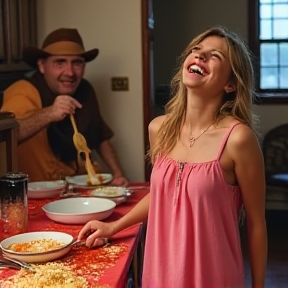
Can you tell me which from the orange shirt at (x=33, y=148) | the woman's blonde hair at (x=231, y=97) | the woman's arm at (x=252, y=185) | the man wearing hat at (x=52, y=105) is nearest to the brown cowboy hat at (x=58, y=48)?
the man wearing hat at (x=52, y=105)

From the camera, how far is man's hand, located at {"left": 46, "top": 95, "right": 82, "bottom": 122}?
2654 millimetres

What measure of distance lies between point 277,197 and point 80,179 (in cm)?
308

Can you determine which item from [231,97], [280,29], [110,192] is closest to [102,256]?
[231,97]

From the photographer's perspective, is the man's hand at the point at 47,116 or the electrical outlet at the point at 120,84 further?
the electrical outlet at the point at 120,84

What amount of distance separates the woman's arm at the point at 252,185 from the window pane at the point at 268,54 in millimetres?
4263

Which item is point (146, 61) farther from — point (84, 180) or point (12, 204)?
point (12, 204)

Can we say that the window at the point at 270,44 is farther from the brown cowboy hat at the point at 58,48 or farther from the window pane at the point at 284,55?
the brown cowboy hat at the point at 58,48

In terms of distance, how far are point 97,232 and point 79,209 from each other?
1.29 feet

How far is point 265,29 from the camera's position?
5.56m

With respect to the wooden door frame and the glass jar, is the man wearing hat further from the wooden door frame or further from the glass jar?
the glass jar

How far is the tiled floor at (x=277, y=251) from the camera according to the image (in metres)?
3.66

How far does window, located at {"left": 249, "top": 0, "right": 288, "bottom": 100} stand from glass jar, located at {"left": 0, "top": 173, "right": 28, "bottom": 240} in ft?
13.3

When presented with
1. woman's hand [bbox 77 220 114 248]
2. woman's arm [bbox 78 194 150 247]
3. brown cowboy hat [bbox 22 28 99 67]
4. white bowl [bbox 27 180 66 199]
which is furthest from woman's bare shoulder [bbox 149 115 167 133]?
brown cowboy hat [bbox 22 28 99 67]

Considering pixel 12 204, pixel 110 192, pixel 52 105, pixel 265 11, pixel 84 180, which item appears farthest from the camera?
pixel 265 11
